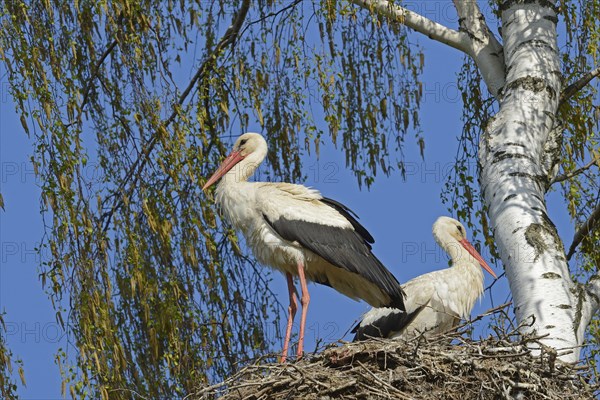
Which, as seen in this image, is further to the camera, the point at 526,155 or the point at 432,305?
the point at 432,305

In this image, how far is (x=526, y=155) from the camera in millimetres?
7992

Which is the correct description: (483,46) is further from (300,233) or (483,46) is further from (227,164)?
(227,164)

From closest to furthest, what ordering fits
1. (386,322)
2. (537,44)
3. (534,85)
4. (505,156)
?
(505,156) → (534,85) → (537,44) → (386,322)

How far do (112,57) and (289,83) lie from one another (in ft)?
3.25

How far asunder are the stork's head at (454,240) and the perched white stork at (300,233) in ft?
3.26

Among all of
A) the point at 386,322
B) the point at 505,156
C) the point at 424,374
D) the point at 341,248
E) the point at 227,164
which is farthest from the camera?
the point at 386,322

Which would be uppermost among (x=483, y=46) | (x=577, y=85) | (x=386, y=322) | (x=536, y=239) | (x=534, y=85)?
(x=483, y=46)

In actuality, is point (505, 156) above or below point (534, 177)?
above

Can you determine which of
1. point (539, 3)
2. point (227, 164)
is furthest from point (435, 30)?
point (227, 164)

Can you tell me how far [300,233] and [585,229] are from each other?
5.14ft

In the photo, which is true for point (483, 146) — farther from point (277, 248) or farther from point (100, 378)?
point (100, 378)

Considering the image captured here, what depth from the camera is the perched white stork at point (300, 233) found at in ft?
29.3

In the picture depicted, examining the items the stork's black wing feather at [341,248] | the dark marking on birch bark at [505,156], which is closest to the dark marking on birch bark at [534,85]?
the dark marking on birch bark at [505,156]

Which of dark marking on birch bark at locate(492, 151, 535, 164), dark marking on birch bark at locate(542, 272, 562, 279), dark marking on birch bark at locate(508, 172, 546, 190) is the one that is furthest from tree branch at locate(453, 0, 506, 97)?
dark marking on birch bark at locate(542, 272, 562, 279)
